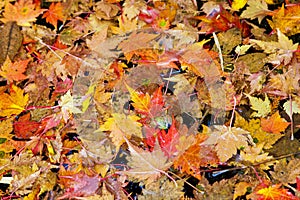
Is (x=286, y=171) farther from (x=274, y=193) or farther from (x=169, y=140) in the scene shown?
(x=169, y=140)

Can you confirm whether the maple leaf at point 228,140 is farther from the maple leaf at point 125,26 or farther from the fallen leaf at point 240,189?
the maple leaf at point 125,26

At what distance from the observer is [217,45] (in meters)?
1.72

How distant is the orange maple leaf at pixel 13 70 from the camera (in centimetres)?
170

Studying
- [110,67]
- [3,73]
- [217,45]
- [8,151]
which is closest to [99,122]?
[110,67]

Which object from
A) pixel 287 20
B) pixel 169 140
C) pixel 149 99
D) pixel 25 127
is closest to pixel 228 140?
pixel 169 140

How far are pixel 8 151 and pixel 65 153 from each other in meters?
0.21

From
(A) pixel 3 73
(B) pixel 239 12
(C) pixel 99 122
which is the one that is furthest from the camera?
(B) pixel 239 12

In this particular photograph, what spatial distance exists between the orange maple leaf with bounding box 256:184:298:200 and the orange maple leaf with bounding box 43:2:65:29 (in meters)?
1.10

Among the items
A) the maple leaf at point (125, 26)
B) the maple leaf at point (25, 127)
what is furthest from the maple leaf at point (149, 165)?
the maple leaf at point (125, 26)

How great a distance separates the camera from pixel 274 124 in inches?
61.3

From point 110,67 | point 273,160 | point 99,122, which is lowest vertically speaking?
point 273,160

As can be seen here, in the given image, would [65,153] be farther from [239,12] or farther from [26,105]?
[239,12]

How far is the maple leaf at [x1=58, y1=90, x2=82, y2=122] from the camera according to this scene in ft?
5.30

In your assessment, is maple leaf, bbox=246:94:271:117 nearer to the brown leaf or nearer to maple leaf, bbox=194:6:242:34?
maple leaf, bbox=194:6:242:34
